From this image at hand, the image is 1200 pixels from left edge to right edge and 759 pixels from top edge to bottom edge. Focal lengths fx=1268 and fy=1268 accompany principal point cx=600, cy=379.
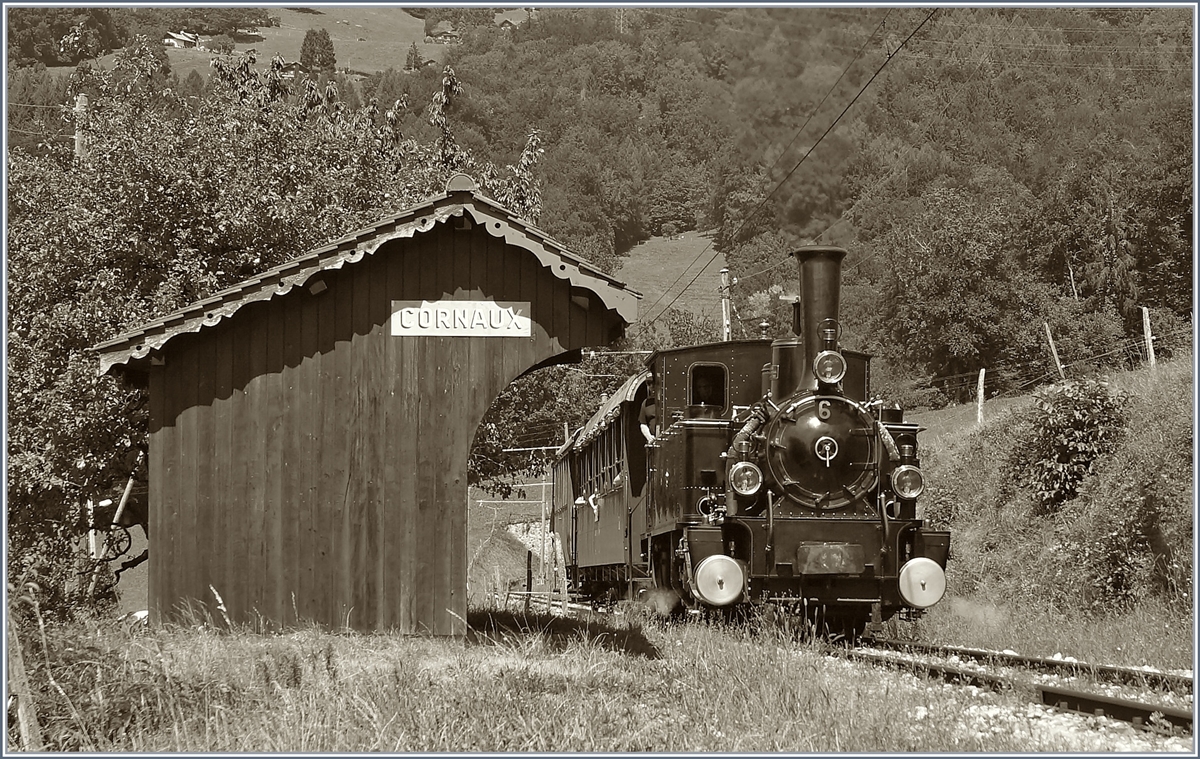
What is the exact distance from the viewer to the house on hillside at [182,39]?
114 metres

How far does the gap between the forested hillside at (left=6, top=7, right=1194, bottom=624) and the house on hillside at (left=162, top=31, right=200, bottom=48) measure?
2664cm

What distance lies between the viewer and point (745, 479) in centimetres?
1273

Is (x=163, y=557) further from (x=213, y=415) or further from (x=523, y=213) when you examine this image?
(x=523, y=213)

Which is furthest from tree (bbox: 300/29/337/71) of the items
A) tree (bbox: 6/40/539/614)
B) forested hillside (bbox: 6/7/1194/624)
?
tree (bbox: 6/40/539/614)

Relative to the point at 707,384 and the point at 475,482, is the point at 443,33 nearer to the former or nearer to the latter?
the point at 475,482

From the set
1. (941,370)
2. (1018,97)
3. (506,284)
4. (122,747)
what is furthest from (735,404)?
(1018,97)

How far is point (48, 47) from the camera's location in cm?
5553

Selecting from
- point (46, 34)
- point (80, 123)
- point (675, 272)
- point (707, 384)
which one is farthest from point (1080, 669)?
point (675, 272)

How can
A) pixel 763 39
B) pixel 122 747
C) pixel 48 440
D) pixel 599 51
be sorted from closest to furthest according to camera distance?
1. pixel 122 747
2. pixel 48 440
3. pixel 763 39
4. pixel 599 51

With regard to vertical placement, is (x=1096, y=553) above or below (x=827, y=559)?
below

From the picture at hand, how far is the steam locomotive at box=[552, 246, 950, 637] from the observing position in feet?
41.7

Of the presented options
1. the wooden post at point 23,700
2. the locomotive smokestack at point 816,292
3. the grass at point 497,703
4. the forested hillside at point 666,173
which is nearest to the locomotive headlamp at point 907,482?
the locomotive smokestack at point 816,292

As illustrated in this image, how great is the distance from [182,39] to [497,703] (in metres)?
119

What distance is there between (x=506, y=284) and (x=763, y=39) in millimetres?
16642
